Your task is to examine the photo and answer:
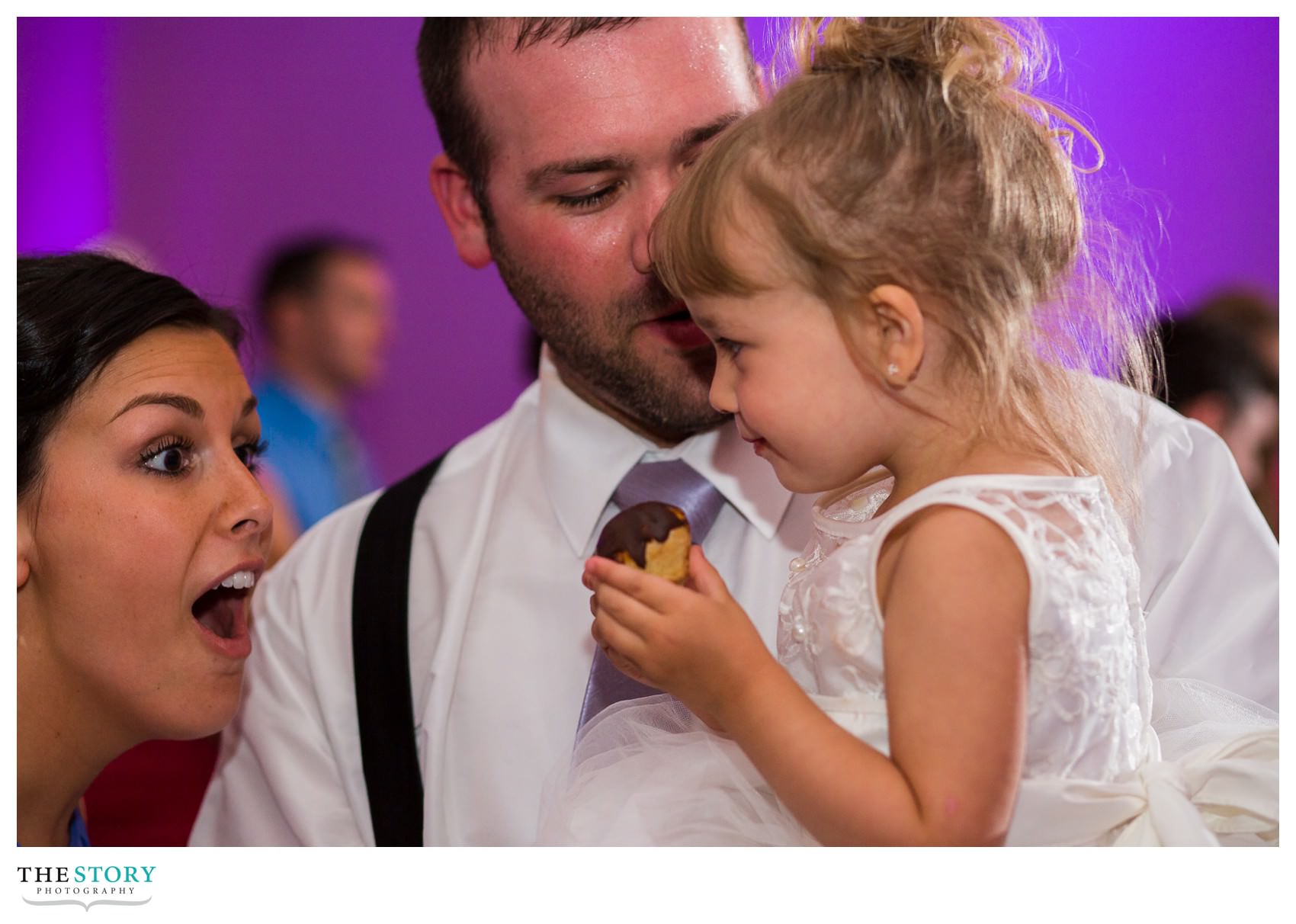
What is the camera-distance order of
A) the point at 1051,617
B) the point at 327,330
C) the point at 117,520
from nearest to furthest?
the point at 1051,617 < the point at 117,520 < the point at 327,330

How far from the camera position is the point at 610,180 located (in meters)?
1.50

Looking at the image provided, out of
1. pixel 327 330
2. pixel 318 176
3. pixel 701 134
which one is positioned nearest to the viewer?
pixel 701 134

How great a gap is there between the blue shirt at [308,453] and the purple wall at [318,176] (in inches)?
12.1

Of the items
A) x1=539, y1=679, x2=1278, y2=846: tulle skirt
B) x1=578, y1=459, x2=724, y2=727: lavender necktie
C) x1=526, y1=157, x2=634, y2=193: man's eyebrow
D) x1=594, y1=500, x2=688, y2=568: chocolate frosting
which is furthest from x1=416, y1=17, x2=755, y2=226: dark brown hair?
x1=539, y1=679, x2=1278, y2=846: tulle skirt

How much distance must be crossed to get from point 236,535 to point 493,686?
356 mm

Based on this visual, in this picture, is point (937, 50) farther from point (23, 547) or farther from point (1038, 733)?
point (23, 547)

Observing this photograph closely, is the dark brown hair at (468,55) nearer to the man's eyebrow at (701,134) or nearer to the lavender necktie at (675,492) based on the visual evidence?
the man's eyebrow at (701,134)

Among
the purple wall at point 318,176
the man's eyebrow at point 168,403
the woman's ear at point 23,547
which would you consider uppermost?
the purple wall at point 318,176

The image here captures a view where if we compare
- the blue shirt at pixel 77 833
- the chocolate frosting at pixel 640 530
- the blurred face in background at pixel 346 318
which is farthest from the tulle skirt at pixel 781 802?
the blurred face in background at pixel 346 318

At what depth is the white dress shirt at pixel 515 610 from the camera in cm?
142

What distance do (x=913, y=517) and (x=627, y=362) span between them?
59 centimetres

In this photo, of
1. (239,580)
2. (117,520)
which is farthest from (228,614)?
(117,520)
